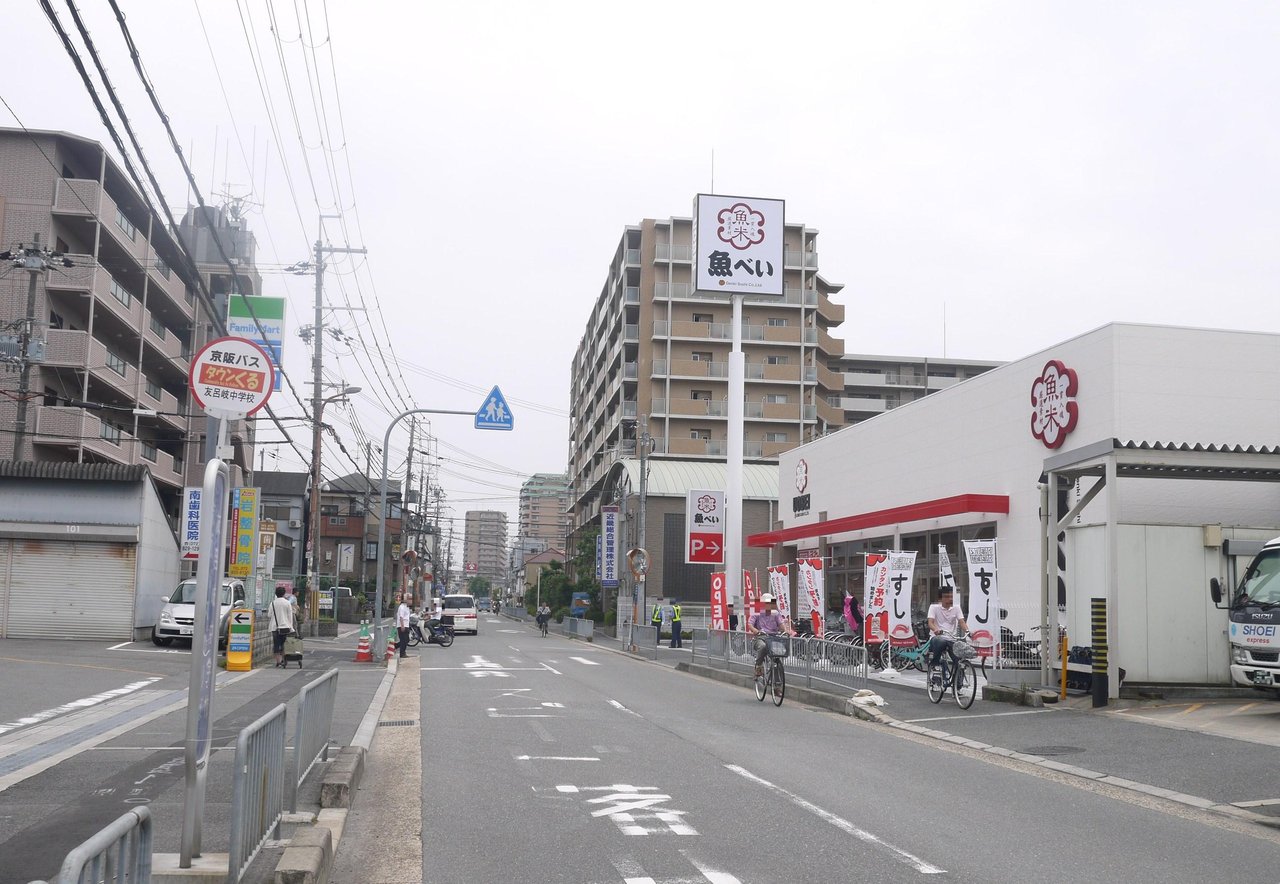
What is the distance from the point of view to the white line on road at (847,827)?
6.82 meters

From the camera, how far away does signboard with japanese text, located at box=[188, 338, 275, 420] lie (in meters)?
6.43

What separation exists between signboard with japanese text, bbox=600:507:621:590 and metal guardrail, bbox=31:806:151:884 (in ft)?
169

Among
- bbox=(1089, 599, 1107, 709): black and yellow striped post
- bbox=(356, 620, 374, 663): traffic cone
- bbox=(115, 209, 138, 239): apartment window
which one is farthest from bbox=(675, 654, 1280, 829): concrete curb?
bbox=(115, 209, 138, 239): apartment window

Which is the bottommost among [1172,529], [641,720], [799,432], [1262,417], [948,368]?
[641,720]

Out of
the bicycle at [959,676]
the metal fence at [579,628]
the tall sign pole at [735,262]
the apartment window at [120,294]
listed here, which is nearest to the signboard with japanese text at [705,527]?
the tall sign pole at [735,262]

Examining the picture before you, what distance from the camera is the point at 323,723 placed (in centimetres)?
961

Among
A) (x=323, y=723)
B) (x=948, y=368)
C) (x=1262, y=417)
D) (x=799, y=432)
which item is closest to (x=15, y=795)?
(x=323, y=723)

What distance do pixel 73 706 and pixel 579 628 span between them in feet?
135

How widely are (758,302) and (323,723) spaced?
65.3 m

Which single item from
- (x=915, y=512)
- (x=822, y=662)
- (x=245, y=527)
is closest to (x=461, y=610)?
(x=245, y=527)

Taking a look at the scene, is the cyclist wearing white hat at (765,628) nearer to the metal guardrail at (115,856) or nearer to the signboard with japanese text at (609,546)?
the metal guardrail at (115,856)

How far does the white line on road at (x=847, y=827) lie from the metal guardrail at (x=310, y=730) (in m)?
3.84

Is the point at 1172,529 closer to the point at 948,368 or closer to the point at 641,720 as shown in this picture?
the point at 641,720

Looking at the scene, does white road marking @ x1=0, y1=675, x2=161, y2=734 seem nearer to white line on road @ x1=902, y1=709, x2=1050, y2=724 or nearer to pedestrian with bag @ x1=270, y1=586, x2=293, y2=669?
pedestrian with bag @ x1=270, y1=586, x2=293, y2=669
